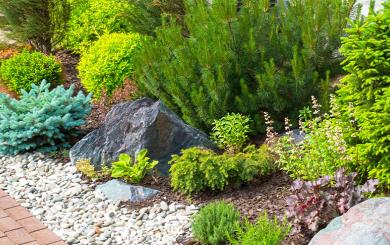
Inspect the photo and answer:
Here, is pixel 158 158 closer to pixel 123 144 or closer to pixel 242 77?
pixel 123 144

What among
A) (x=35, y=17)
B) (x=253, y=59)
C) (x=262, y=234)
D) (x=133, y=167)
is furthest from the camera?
(x=35, y=17)

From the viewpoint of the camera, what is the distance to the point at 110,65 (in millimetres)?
8055

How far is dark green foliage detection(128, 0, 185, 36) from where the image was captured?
8281mm

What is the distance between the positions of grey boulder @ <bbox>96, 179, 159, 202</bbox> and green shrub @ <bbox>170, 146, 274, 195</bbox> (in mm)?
260

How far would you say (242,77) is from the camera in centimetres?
677

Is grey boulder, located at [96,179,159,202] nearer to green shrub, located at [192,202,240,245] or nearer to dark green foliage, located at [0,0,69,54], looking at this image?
green shrub, located at [192,202,240,245]

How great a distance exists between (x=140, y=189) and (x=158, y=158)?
47cm

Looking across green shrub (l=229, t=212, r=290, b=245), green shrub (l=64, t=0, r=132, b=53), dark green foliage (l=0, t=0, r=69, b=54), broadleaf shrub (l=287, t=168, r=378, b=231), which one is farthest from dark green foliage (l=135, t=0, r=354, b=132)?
dark green foliage (l=0, t=0, r=69, b=54)

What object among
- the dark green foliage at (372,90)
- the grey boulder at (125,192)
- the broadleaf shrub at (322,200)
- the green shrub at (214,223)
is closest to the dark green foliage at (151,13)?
the grey boulder at (125,192)

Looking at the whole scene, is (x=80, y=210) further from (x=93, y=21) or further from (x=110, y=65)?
(x=93, y=21)

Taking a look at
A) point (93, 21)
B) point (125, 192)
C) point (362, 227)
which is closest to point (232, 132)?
point (125, 192)

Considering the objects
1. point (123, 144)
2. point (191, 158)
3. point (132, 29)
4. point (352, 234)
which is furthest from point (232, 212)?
point (132, 29)

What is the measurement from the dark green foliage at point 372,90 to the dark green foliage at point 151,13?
3.43 m

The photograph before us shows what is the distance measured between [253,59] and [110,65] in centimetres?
208
